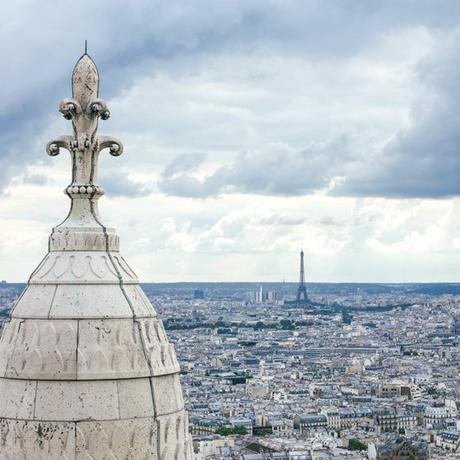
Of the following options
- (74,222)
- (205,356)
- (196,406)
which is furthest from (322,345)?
(74,222)

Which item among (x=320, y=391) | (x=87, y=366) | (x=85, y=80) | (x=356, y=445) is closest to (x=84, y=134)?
(x=85, y=80)

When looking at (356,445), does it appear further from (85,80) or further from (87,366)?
(87,366)

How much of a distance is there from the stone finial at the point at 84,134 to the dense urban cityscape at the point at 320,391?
5062cm

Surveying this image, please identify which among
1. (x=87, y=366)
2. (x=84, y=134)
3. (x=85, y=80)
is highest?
(x=85, y=80)

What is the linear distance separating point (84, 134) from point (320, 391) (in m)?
86.5

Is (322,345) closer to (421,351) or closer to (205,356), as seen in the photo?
(421,351)

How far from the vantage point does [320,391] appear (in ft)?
296

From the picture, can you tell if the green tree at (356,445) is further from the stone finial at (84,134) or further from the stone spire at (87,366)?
the stone spire at (87,366)

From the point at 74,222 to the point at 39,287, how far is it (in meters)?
0.31

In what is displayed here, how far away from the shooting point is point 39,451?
4.29m

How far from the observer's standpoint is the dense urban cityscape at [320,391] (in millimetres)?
62656

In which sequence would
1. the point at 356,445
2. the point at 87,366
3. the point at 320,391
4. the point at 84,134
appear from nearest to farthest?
1. the point at 87,366
2. the point at 84,134
3. the point at 356,445
4. the point at 320,391

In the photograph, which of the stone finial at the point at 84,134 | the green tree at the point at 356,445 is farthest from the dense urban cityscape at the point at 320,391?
the stone finial at the point at 84,134

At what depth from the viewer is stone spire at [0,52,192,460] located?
14.1 ft
